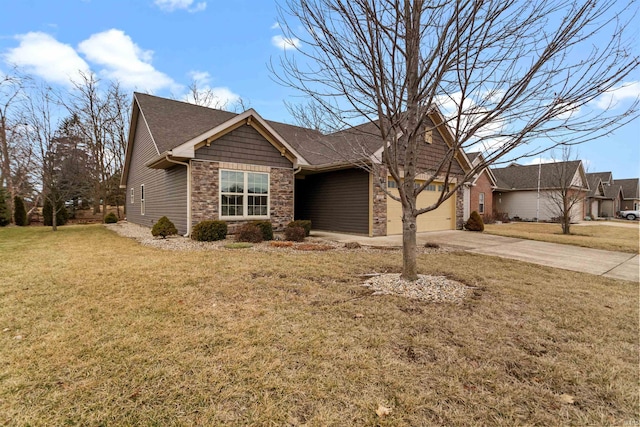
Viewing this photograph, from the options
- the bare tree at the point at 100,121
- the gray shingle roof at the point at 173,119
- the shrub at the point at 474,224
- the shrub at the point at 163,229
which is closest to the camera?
the shrub at the point at 163,229

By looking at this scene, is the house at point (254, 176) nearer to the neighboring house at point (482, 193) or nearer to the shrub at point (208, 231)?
the shrub at point (208, 231)

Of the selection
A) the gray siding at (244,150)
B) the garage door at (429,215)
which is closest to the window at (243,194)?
the gray siding at (244,150)

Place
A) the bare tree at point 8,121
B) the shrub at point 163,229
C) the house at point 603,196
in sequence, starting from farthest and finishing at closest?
the house at point 603,196 → the bare tree at point 8,121 → the shrub at point 163,229

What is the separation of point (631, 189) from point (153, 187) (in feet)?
181

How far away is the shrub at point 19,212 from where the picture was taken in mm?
18344

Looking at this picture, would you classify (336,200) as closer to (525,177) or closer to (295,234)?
(295,234)

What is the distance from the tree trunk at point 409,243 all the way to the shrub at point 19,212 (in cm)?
2397

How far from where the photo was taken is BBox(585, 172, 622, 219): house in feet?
102

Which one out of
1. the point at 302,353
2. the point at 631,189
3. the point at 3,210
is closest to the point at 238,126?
the point at 302,353

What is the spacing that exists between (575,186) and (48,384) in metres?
32.2

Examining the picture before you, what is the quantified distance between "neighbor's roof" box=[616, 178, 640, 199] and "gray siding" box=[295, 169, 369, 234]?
4704 cm

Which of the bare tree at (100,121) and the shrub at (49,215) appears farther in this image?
the bare tree at (100,121)

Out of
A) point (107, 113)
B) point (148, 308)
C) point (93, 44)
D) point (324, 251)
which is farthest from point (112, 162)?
point (148, 308)

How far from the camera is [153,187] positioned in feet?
46.2
